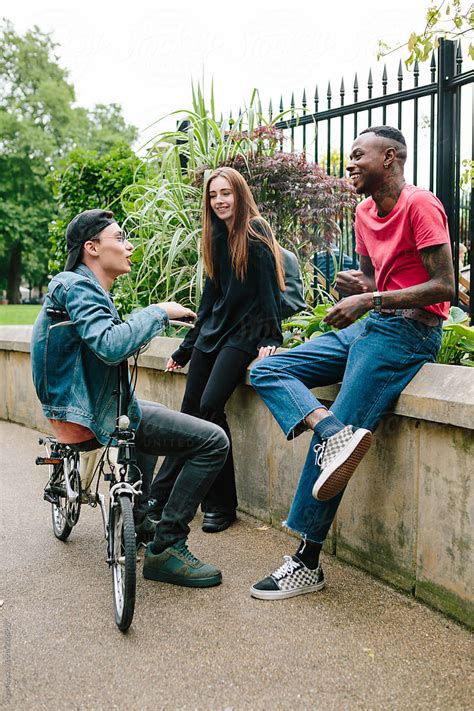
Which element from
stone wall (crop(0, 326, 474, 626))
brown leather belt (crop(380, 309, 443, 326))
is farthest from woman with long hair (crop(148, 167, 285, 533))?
brown leather belt (crop(380, 309, 443, 326))

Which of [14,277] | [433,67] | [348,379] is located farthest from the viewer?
[14,277]

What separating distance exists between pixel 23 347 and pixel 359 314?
4.91m

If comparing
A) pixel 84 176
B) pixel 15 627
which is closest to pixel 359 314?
pixel 15 627

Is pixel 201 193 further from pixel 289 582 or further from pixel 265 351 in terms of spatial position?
pixel 289 582

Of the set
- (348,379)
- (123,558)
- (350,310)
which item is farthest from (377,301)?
(123,558)

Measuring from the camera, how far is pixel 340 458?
3.20m

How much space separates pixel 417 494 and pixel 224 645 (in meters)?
1.04

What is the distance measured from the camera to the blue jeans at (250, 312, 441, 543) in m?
3.44

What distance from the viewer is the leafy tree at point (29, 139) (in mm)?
38719

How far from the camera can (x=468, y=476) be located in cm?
311

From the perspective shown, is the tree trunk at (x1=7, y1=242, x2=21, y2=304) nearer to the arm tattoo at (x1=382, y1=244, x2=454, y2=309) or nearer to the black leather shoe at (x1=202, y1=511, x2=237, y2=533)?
the black leather shoe at (x1=202, y1=511, x2=237, y2=533)

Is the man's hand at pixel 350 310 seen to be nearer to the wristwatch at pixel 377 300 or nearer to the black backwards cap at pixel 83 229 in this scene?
the wristwatch at pixel 377 300

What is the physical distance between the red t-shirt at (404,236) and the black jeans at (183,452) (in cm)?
107

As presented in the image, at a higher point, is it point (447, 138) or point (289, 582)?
point (447, 138)
